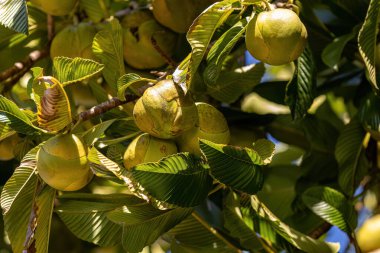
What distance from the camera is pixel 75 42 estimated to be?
1.45 metres

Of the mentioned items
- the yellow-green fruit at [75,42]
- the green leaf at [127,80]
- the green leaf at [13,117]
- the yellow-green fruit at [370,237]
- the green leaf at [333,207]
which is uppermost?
the green leaf at [127,80]

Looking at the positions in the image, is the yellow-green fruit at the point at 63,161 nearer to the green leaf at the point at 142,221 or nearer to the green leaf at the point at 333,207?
the green leaf at the point at 142,221

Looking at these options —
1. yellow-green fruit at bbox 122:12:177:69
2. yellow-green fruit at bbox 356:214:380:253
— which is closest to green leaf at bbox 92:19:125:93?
yellow-green fruit at bbox 122:12:177:69

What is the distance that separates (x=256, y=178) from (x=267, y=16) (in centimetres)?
22

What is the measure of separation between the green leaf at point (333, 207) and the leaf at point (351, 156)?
0.37 ft

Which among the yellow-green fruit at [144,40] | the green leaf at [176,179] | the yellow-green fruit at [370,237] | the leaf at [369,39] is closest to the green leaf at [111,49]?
the yellow-green fruit at [144,40]

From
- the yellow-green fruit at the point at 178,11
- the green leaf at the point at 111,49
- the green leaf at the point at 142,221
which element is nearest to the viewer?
the green leaf at the point at 142,221

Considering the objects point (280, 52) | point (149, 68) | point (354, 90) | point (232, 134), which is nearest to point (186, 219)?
point (232, 134)

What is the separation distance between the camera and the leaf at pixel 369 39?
121 centimetres

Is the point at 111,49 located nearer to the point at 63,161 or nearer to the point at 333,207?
the point at 63,161

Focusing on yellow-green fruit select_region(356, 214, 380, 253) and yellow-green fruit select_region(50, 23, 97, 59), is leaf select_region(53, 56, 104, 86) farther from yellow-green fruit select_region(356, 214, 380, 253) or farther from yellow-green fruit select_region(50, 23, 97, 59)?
yellow-green fruit select_region(356, 214, 380, 253)

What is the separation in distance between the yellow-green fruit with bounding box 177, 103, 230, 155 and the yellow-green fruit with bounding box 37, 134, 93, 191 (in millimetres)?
143

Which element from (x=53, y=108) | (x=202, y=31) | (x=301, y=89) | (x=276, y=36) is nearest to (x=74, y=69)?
(x=53, y=108)

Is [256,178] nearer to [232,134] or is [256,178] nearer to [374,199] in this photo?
[232,134]
